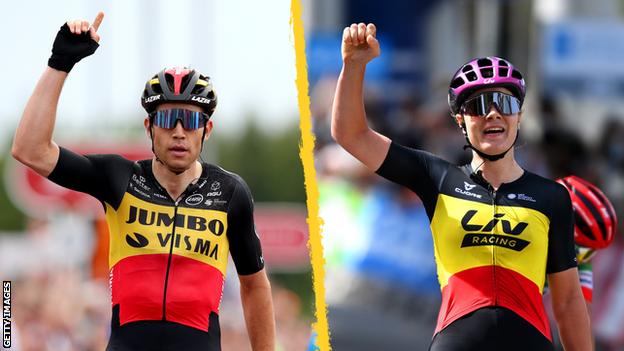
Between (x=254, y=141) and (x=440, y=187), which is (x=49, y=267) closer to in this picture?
(x=440, y=187)

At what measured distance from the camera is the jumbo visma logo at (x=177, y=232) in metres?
6.66

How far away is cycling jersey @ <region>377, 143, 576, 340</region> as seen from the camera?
6871mm

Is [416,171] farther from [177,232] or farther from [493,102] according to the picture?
[177,232]

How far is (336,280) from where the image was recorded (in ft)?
45.1

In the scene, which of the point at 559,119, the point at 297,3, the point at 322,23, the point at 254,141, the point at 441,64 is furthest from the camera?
the point at 254,141

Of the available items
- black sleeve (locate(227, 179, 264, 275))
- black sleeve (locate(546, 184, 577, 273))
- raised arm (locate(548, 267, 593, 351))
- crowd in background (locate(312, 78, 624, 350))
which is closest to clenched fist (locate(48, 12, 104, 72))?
black sleeve (locate(227, 179, 264, 275))

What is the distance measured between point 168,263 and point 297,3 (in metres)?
1.61

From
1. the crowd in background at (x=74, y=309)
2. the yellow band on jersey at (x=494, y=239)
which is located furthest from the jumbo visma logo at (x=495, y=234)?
the crowd in background at (x=74, y=309)

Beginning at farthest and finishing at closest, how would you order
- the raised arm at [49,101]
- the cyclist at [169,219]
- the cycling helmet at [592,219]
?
1. the cycling helmet at [592,219]
2. the cyclist at [169,219]
3. the raised arm at [49,101]

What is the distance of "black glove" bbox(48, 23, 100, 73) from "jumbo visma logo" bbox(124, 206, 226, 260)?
2.69 feet

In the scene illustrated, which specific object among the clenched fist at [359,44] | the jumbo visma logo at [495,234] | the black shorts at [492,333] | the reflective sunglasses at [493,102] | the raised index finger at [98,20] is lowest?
the black shorts at [492,333]

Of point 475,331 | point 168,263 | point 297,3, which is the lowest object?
Answer: point 475,331

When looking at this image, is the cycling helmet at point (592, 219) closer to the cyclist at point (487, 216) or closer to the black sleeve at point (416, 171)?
the cyclist at point (487, 216)

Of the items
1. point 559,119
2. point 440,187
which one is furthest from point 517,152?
point 440,187
